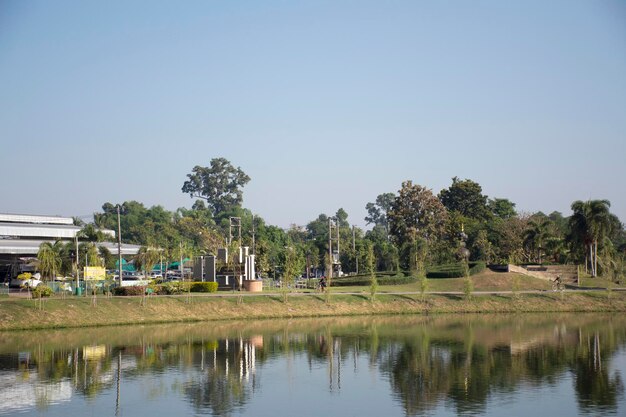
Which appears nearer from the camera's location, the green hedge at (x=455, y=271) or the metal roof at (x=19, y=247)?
the green hedge at (x=455, y=271)

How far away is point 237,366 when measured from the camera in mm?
51094

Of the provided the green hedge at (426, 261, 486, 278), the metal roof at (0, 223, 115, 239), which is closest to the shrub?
the green hedge at (426, 261, 486, 278)

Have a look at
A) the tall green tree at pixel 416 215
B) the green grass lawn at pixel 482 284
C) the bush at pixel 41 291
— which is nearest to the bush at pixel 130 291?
the bush at pixel 41 291

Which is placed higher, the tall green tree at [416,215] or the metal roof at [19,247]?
the tall green tree at [416,215]

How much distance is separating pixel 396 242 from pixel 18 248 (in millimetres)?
63442

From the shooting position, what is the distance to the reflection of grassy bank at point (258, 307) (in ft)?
231

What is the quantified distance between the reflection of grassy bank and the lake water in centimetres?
346

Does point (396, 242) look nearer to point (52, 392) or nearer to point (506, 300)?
point (506, 300)

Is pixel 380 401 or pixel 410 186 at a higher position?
pixel 410 186

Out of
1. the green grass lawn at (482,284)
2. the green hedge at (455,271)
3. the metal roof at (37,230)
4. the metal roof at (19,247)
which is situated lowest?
the green grass lawn at (482,284)

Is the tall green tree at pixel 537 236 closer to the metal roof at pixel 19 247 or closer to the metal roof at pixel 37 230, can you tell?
the metal roof at pixel 19 247

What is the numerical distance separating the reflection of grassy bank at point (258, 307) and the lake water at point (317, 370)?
3.46 m

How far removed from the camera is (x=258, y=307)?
81.4m

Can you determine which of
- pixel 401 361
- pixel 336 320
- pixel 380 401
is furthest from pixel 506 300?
pixel 380 401
